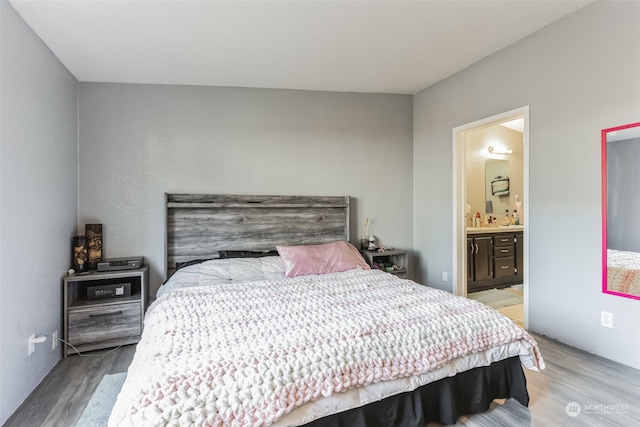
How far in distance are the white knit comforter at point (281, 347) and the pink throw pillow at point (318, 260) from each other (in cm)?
70

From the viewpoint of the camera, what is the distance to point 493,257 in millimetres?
4402

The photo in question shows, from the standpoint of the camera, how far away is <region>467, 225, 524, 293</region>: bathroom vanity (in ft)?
13.9

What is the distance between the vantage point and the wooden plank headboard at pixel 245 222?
10.6ft

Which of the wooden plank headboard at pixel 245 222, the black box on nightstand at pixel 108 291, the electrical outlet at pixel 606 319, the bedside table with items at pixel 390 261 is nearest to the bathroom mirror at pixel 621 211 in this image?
the electrical outlet at pixel 606 319

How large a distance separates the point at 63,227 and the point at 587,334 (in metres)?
4.21

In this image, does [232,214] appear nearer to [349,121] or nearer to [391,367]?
[349,121]

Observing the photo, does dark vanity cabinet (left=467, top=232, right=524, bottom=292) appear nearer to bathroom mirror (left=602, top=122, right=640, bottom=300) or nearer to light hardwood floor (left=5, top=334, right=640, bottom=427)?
light hardwood floor (left=5, top=334, right=640, bottom=427)

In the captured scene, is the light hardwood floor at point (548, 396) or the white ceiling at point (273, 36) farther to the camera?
the white ceiling at point (273, 36)

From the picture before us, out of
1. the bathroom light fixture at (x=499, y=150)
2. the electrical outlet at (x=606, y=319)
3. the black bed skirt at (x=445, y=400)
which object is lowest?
the black bed skirt at (x=445, y=400)

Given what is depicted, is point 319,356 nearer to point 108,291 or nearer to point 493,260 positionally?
point 108,291

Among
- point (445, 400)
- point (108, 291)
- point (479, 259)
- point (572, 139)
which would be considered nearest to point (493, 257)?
point (479, 259)

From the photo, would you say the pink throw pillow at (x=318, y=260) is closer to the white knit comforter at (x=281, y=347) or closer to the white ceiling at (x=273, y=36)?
the white knit comforter at (x=281, y=347)

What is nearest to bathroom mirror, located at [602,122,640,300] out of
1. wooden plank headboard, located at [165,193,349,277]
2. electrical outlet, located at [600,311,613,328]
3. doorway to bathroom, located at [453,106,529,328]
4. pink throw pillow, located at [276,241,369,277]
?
electrical outlet, located at [600,311,613,328]

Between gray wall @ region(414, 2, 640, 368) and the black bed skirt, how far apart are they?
1.05 meters
